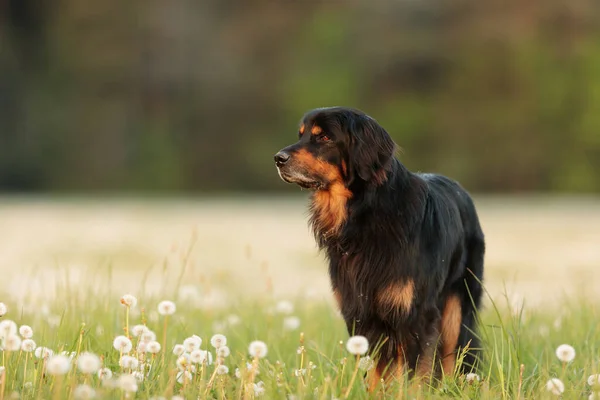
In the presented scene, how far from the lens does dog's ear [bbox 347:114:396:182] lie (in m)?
4.21

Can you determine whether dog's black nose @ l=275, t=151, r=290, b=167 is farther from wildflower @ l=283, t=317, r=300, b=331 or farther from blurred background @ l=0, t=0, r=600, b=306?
blurred background @ l=0, t=0, r=600, b=306

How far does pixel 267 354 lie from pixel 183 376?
1.23 m

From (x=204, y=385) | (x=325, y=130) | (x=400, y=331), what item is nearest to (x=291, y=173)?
(x=325, y=130)

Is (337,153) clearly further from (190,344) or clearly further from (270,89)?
(270,89)

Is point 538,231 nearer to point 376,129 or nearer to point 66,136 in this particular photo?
point 376,129

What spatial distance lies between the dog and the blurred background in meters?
21.4

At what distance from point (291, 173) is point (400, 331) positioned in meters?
0.90

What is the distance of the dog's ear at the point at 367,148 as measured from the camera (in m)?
4.21

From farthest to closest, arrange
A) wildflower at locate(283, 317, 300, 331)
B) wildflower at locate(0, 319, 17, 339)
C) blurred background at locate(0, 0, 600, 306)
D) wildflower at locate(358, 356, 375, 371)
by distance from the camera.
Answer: blurred background at locate(0, 0, 600, 306) → wildflower at locate(283, 317, 300, 331) → wildflower at locate(358, 356, 375, 371) → wildflower at locate(0, 319, 17, 339)

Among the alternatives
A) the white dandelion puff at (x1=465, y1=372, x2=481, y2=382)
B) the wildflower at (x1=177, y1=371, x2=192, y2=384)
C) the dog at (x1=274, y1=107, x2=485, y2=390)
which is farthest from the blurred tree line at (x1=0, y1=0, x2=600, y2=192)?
the wildflower at (x1=177, y1=371, x2=192, y2=384)

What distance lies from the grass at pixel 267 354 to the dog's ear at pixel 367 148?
830mm

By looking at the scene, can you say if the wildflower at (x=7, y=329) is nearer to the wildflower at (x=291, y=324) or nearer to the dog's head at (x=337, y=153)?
the dog's head at (x=337, y=153)

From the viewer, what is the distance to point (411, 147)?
27.5m

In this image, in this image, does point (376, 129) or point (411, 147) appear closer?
point (376, 129)
